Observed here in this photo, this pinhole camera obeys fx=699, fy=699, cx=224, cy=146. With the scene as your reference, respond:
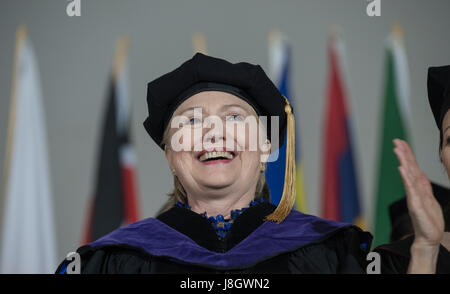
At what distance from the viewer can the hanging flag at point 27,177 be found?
4258mm

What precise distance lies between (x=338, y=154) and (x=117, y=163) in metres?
1.41

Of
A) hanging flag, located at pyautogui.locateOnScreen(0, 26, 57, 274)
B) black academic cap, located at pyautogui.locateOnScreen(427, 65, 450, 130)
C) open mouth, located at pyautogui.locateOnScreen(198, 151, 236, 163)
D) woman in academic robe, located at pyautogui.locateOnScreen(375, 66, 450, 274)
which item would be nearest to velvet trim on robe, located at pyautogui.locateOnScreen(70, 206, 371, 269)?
woman in academic robe, located at pyautogui.locateOnScreen(375, 66, 450, 274)

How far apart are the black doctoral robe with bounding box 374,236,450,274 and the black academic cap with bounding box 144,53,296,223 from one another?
0.37 metres

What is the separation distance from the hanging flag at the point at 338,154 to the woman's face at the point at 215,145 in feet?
6.54

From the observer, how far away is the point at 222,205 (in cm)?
252

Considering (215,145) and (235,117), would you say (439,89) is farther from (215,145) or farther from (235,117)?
(215,145)

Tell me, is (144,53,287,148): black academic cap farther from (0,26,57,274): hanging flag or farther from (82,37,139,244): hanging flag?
(0,26,57,274): hanging flag

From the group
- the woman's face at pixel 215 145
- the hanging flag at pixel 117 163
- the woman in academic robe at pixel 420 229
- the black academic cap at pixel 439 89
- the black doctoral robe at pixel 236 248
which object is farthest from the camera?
the hanging flag at pixel 117 163

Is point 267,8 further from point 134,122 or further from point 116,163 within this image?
point 116,163

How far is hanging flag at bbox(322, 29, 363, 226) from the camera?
444cm

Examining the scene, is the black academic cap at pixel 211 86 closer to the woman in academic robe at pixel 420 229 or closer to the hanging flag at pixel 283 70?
the woman in academic robe at pixel 420 229

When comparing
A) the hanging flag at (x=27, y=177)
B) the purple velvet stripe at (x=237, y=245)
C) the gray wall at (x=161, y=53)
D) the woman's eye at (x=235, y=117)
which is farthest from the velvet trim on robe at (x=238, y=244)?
the hanging flag at (x=27, y=177)
